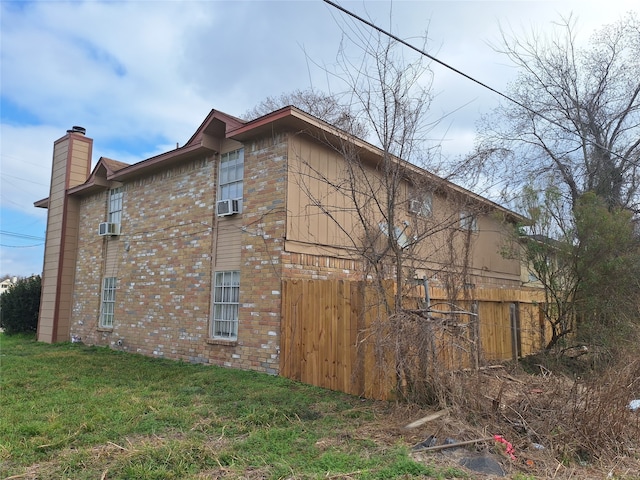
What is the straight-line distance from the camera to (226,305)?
32.6ft

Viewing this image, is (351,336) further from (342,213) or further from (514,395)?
(342,213)

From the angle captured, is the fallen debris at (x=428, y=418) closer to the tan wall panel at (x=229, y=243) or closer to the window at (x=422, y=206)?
the window at (x=422, y=206)

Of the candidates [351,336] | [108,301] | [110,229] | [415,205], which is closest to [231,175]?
[351,336]

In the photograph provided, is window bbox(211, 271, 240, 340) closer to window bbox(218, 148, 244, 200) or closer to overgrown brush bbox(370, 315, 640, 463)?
window bbox(218, 148, 244, 200)

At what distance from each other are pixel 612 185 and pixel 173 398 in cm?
1363

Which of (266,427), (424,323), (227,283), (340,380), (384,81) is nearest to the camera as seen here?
(266,427)

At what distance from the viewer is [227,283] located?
9.96m

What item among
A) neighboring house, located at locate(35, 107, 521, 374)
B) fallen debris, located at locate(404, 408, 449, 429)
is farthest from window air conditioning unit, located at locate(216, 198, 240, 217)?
fallen debris, located at locate(404, 408, 449, 429)

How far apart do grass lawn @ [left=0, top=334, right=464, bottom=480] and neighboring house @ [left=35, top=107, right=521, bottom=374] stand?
1.56m

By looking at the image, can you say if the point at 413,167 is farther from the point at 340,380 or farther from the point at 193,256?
the point at 193,256

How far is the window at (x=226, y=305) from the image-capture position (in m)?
9.70

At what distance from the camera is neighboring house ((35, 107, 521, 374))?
887cm

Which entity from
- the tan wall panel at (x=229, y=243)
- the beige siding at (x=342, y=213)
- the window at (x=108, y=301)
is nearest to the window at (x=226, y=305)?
the tan wall panel at (x=229, y=243)

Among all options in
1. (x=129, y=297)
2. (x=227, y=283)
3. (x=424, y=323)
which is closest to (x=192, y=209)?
(x=227, y=283)
